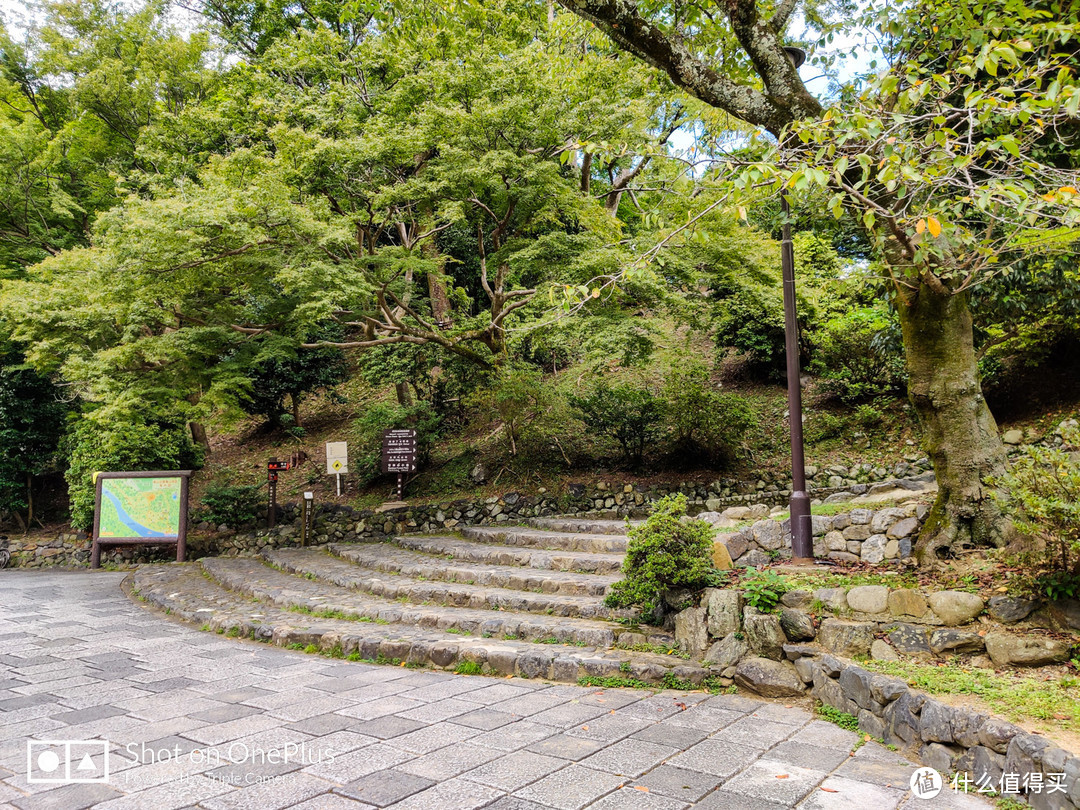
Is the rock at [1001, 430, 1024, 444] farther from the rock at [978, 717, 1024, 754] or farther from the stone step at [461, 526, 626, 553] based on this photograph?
the rock at [978, 717, 1024, 754]

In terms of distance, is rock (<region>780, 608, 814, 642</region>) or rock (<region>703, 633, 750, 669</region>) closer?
rock (<region>780, 608, 814, 642</region>)

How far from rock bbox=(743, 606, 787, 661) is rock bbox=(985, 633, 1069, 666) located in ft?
4.30

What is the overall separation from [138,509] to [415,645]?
7883 millimetres

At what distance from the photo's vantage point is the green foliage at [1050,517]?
3.54m

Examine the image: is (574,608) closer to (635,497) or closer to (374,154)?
(635,497)

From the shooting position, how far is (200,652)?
6.04m

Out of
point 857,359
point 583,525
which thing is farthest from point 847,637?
point 857,359

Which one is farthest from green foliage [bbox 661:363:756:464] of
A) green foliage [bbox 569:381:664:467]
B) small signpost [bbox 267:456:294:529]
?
small signpost [bbox 267:456:294:529]

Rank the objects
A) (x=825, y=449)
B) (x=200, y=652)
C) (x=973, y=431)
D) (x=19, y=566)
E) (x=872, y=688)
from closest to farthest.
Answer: (x=872, y=688) < (x=973, y=431) < (x=200, y=652) < (x=825, y=449) < (x=19, y=566)

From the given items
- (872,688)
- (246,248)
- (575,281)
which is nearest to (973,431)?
(872,688)

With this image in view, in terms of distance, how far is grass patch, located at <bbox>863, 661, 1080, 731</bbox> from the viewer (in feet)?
10.1

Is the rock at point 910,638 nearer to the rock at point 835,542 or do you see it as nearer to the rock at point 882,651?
the rock at point 882,651

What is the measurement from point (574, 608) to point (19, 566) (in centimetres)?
1198

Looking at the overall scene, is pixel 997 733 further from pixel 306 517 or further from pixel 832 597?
A: pixel 306 517
